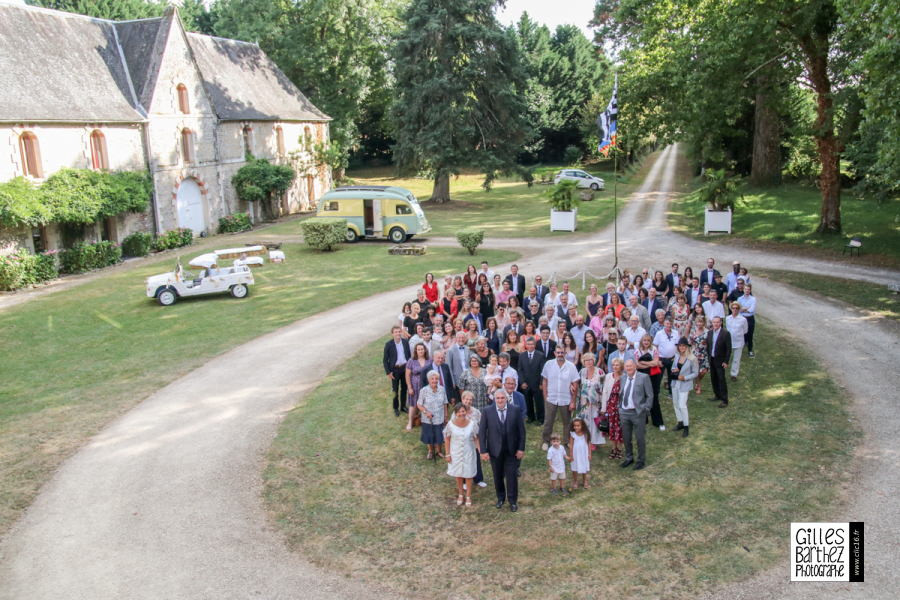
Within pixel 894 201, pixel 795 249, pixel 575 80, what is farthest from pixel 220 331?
→ pixel 575 80

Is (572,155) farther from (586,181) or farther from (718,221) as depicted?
(718,221)

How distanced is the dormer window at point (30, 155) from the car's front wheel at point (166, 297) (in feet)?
36.2

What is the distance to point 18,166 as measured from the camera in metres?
27.3

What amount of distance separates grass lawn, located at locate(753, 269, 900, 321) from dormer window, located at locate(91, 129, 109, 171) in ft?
92.6

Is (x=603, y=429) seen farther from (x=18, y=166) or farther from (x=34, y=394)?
(x=18, y=166)

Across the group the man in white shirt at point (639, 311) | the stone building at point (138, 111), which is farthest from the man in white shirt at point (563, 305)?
the stone building at point (138, 111)

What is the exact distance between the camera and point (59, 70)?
30250 mm

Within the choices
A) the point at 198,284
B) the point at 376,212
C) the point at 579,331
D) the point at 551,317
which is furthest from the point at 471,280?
the point at 376,212

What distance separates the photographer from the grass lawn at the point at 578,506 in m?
8.12

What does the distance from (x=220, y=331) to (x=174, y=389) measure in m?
4.48

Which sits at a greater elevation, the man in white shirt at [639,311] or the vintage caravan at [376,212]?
A: the vintage caravan at [376,212]

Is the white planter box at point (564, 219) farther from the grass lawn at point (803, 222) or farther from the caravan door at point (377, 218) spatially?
the caravan door at point (377, 218)

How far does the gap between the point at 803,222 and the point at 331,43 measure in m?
34.1

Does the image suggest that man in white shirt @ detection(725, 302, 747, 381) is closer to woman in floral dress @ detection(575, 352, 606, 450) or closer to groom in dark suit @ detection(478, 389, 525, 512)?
woman in floral dress @ detection(575, 352, 606, 450)
